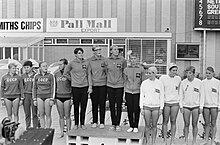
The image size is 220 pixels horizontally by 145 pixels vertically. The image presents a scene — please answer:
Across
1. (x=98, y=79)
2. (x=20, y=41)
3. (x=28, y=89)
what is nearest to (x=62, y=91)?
(x=28, y=89)

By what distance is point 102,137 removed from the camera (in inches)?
241

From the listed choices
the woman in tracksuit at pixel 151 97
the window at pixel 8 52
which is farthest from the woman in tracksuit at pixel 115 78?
the window at pixel 8 52

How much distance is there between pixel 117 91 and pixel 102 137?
3.03 ft

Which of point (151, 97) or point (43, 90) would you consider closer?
point (151, 97)

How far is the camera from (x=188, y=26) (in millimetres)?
20000

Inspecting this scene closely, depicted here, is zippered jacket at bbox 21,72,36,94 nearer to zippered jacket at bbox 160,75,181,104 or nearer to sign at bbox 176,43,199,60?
zippered jacket at bbox 160,75,181,104

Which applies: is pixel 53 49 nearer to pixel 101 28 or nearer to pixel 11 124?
pixel 101 28

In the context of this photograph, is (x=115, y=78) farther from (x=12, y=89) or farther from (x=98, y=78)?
(x=12, y=89)

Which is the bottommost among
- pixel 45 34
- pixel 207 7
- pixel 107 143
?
pixel 107 143

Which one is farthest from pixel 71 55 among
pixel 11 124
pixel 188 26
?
pixel 11 124

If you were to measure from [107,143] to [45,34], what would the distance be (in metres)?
14.2

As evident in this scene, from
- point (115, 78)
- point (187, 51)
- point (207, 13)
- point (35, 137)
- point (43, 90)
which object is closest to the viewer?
point (35, 137)

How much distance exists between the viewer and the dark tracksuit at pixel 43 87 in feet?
22.5

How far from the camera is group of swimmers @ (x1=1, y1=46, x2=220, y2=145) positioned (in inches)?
244
